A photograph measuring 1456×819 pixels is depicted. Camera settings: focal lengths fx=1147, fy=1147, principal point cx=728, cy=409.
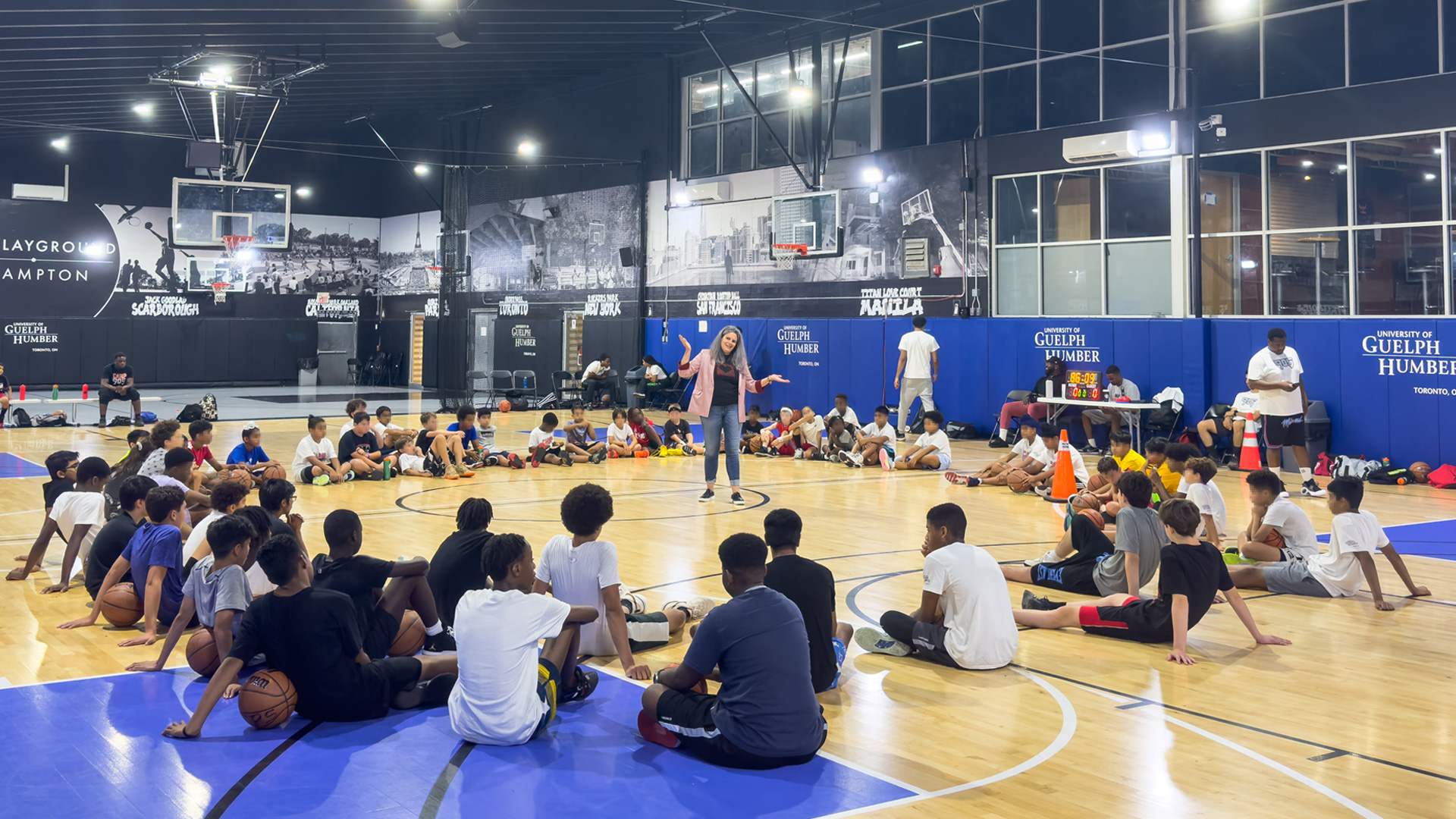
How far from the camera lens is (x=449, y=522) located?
37.7 feet

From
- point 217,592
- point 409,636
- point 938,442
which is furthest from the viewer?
point 938,442

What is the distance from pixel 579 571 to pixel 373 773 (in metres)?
1.55

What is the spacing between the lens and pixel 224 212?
73.2 ft

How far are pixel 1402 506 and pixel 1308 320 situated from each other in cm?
443

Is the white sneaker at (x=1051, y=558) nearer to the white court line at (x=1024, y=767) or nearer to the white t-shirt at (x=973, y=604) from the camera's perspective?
the white t-shirt at (x=973, y=604)

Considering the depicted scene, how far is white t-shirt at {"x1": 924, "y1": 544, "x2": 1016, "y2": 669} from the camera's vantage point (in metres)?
6.30

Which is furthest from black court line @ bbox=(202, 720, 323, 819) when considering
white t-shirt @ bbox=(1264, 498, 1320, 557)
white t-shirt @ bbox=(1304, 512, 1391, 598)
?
white t-shirt @ bbox=(1264, 498, 1320, 557)

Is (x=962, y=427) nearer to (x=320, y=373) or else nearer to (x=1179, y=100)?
(x=1179, y=100)

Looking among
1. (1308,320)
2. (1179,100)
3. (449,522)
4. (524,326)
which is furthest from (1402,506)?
(524,326)

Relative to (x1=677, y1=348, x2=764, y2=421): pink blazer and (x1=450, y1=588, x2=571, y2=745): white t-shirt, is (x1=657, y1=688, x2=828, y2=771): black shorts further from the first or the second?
(x1=677, y1=348, x2=764, y2=421): pink blazer

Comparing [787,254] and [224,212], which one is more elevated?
[224,212]

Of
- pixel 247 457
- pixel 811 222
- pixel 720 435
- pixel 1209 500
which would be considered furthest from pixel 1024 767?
pixel 811 222

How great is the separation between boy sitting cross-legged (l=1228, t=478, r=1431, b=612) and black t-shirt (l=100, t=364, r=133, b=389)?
21.7 m

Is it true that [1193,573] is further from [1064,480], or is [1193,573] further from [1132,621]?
[1064,480]
